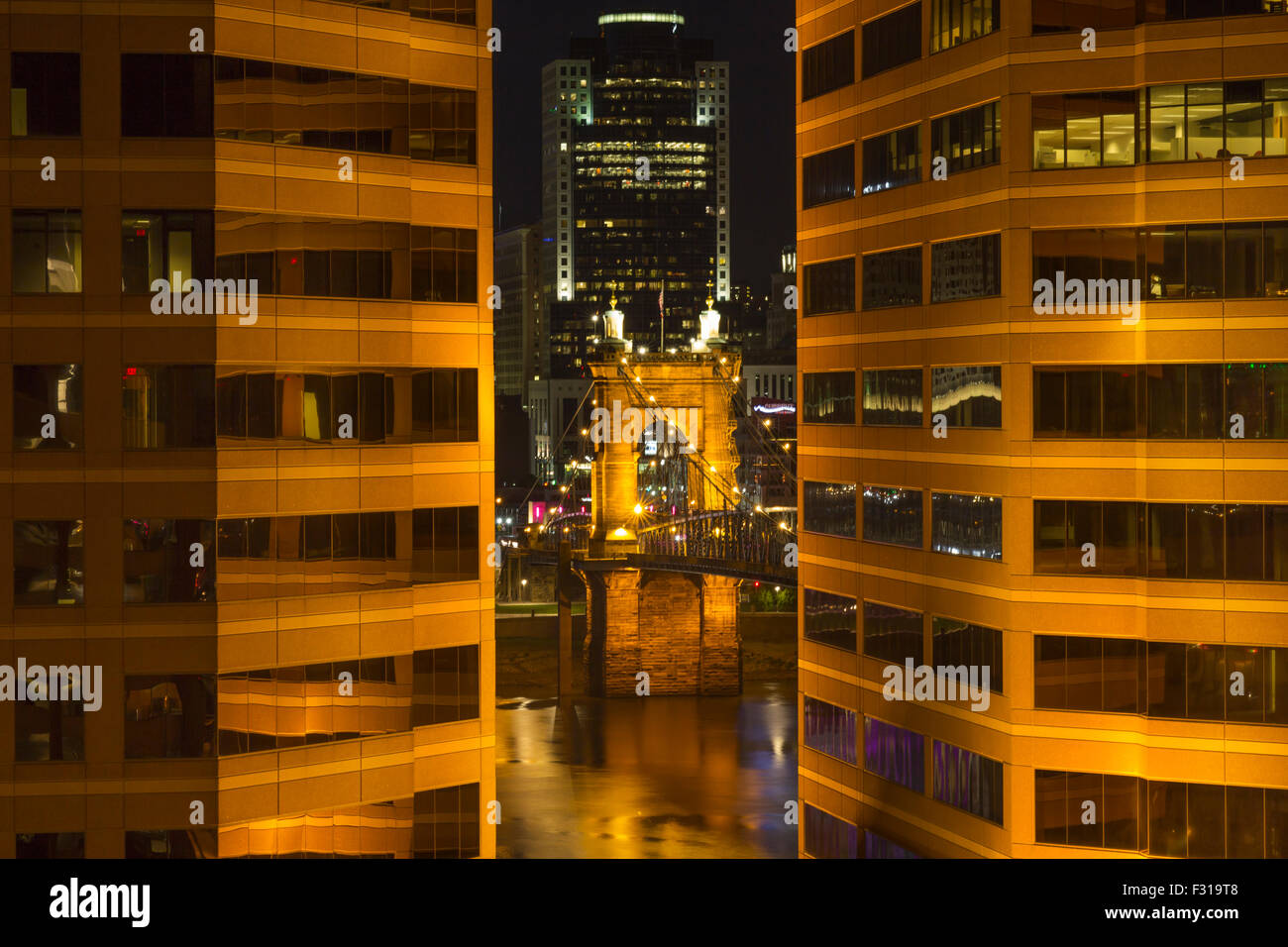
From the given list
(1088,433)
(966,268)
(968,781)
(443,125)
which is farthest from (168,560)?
(1088,433)

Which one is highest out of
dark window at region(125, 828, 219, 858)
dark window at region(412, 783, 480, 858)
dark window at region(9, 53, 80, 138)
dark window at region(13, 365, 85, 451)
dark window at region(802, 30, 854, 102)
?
dark window at region(802, 30, 854, 102)

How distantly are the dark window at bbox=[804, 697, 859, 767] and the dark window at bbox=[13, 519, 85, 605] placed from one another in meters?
18.7

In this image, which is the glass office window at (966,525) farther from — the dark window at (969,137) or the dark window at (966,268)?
the dark window at (969,137)

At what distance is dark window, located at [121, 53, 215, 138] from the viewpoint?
2652 centimetres

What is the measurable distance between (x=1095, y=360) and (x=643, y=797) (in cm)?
4088

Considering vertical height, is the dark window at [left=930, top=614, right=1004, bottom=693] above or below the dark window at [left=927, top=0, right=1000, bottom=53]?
below

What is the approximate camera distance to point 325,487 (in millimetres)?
28234

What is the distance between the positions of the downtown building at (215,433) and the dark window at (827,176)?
12.3 metres

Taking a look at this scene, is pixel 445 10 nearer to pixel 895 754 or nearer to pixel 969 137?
pixel 969 137

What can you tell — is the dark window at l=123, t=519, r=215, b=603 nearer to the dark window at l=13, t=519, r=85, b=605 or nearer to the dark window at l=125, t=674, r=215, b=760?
the dark window at l=13, t=519, r=85, b=605

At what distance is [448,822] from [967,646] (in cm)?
1193

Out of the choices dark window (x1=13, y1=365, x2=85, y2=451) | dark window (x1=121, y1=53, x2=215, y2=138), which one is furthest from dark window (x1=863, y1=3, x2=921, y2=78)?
dark window (x1=13, y1=365, x2=85, y2=451)
